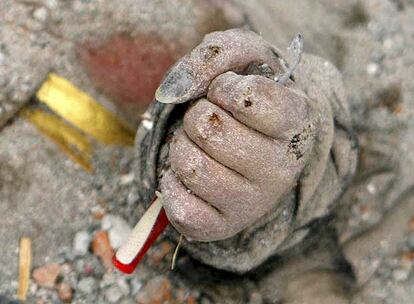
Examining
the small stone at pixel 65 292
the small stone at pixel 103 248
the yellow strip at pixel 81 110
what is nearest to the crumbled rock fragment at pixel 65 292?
the small stone at pixel 65 292

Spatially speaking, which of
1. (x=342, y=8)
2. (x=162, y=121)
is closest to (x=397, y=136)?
(x=342, y=8)

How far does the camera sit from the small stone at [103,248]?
1.84 metres

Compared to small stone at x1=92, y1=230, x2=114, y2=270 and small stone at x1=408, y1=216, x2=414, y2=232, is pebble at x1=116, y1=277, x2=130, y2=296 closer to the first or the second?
small stone at x1=92, y1=230, x2=114, y2=270

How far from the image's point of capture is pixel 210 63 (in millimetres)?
1340

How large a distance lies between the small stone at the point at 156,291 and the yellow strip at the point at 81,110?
39 cm

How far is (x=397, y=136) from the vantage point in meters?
2.13

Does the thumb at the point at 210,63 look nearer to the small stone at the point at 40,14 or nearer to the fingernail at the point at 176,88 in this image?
the fingernail at the point at 176,88

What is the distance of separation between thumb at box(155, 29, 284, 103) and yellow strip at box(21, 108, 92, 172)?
0.58 metres

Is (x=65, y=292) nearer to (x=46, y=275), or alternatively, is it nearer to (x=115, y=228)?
(x=46, y=275)

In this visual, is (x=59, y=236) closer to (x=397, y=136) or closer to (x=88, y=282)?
(x=88, y=282)

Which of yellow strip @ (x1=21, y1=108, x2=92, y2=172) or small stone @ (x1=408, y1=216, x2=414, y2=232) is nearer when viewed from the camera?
yellow strip @ (x1=21, y1=108, x2=92, y2=172)

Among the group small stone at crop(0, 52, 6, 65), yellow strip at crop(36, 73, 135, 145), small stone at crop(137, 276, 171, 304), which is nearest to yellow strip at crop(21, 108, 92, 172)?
yellow strip at crop(36, 73, 135, 145)

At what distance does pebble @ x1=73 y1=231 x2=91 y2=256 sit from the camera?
6.00 feet

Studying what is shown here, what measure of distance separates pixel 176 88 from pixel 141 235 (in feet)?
1.24
